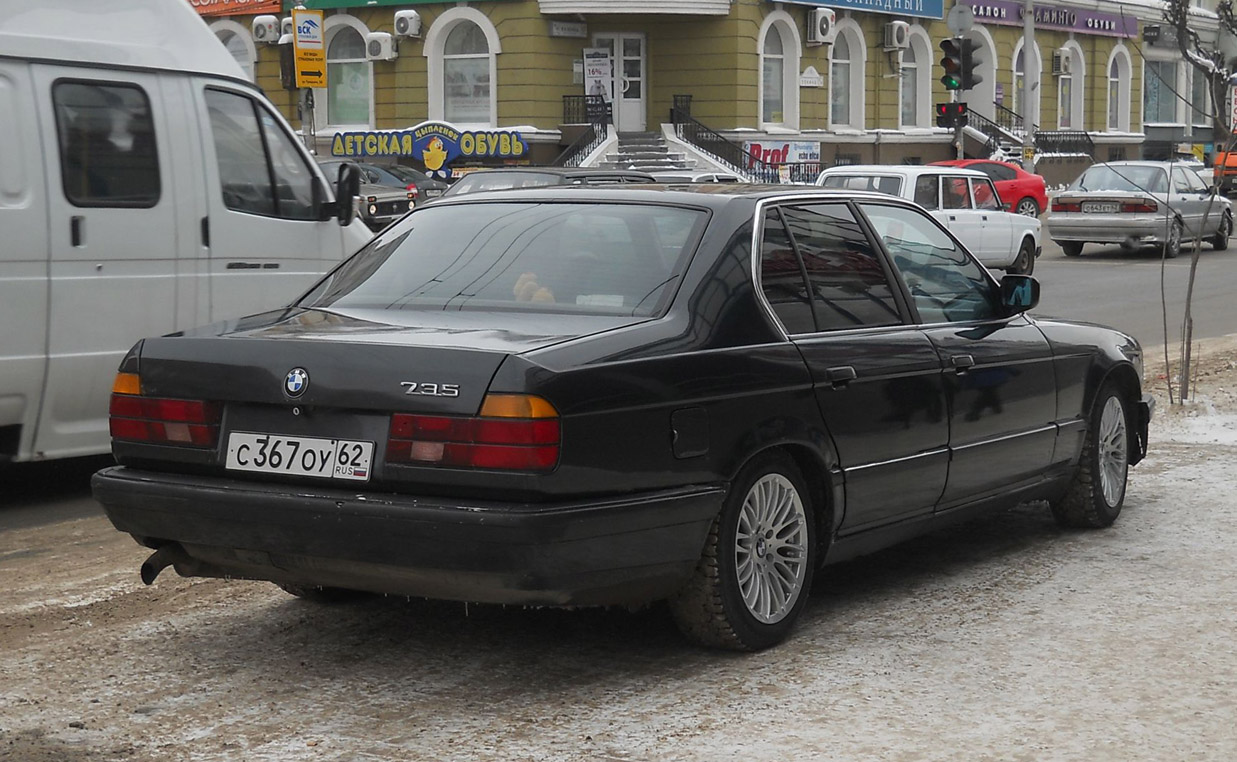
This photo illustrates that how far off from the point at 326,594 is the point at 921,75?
4436 cm

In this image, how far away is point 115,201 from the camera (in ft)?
26.9

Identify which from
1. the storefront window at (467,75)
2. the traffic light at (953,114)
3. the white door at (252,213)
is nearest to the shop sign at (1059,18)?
the storefront window at (467,75)

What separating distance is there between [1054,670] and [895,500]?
92 centimetres

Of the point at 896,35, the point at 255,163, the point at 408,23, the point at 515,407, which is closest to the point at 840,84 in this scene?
the point at 896,35

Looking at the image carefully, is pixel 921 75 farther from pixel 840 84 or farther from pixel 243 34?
pixel 243 34

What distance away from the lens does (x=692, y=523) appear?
5.00m

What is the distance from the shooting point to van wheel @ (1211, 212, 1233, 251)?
1129 inches

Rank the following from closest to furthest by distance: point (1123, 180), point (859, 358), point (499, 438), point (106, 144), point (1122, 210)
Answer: point (499, 438) < point (859, 358) < point (106, 144) < point (1122, 210) < point (1123, 180)

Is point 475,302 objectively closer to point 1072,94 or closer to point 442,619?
point 442,619

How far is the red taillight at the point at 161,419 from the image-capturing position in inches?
202

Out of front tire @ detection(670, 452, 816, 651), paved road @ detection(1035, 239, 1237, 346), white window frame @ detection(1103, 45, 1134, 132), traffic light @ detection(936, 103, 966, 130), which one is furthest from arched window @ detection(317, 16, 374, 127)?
front tire @ detection(670, 452, 816, 651)

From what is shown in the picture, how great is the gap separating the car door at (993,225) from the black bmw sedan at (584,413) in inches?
665

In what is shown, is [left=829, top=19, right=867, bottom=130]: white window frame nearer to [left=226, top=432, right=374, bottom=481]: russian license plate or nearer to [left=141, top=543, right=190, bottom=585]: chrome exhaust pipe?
[left=141, top=543, right=190, bottom=585]: chrome exhaust pipe

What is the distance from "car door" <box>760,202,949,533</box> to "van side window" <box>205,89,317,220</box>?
12.4ft
